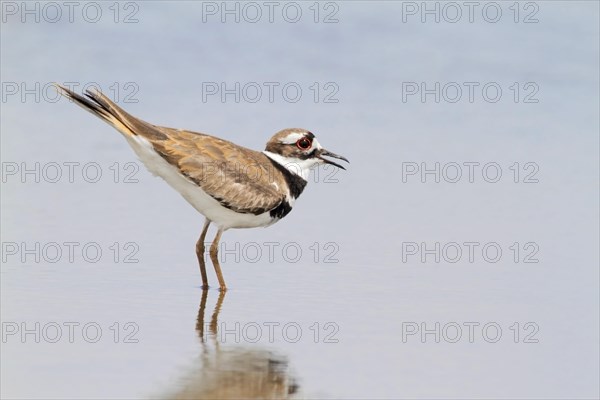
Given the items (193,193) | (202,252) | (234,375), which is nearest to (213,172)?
(193,193)

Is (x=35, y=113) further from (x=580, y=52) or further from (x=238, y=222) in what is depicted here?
(x=580, y=52)

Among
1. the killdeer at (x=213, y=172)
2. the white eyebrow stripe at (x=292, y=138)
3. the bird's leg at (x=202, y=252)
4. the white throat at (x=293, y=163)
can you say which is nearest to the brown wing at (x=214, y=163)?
the killdeer at (x=213, y=172)

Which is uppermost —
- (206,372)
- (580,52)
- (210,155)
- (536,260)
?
(580,52)

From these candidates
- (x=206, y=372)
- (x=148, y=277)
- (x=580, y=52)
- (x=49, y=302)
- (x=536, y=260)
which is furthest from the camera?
(x=580, y=52)

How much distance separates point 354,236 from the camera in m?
13.0

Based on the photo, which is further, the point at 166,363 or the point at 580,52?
A: the point at 580,52

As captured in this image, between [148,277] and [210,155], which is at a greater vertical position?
[210,155]

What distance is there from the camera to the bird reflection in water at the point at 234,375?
8.33m

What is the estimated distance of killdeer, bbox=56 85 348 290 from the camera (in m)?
11.6

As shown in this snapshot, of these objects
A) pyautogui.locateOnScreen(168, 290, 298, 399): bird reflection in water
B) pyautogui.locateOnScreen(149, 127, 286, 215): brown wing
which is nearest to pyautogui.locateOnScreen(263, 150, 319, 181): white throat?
pyautogui.locateOnScreen(149, 127, 286, 215): brown wing

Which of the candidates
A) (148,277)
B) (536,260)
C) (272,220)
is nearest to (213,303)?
(148,277)

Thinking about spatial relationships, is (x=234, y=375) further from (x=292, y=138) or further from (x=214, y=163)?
(x=292, y=138)

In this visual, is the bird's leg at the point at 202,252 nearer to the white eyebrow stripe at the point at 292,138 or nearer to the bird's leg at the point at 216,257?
the bird's leg at the point at 216,257

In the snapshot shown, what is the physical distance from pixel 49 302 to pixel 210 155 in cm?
231
